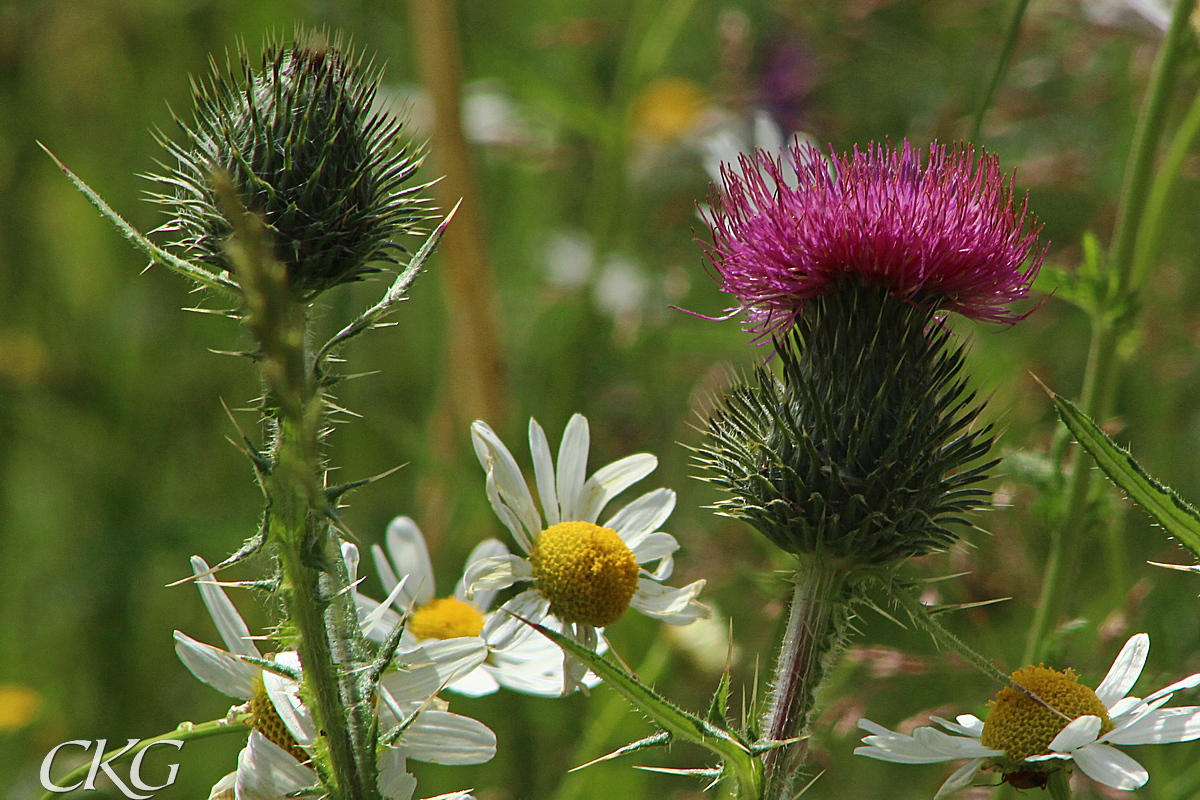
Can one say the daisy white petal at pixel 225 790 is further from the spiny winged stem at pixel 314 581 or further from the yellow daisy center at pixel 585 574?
the yellow daisy center at pixel 585 574

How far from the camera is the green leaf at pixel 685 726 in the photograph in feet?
4.76

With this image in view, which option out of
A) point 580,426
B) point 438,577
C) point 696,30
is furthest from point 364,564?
point 696,30

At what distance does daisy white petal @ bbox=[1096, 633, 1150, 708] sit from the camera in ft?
6.03

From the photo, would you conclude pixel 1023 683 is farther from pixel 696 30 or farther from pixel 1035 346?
pixel 696 30

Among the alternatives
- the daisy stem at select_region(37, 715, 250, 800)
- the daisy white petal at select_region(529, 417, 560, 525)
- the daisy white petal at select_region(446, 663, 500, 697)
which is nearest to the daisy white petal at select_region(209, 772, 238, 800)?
the daisy stem at select_region(37, 715, 250, 800)

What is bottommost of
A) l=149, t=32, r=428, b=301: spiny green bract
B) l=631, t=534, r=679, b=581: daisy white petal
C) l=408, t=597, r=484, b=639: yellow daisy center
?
l=408, t=597, r=484, b=639: yellow daisy center

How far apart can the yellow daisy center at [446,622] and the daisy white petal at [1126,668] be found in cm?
112

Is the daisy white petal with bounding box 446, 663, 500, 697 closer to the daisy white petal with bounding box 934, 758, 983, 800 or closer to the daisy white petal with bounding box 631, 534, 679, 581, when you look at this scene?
the daisy white petal with bounding box 631, 534, 679, 581

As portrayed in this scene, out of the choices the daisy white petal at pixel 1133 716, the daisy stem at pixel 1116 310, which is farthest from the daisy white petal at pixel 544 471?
the daisy stem at pixel 1116 310

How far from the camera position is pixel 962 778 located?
1732 mm

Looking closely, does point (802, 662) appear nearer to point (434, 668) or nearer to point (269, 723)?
point (434, 668)

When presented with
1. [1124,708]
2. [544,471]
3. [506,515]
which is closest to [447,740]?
[506,515]

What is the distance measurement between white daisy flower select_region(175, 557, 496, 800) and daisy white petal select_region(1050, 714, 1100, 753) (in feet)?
2.81

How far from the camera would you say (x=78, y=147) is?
5797 millimetres
